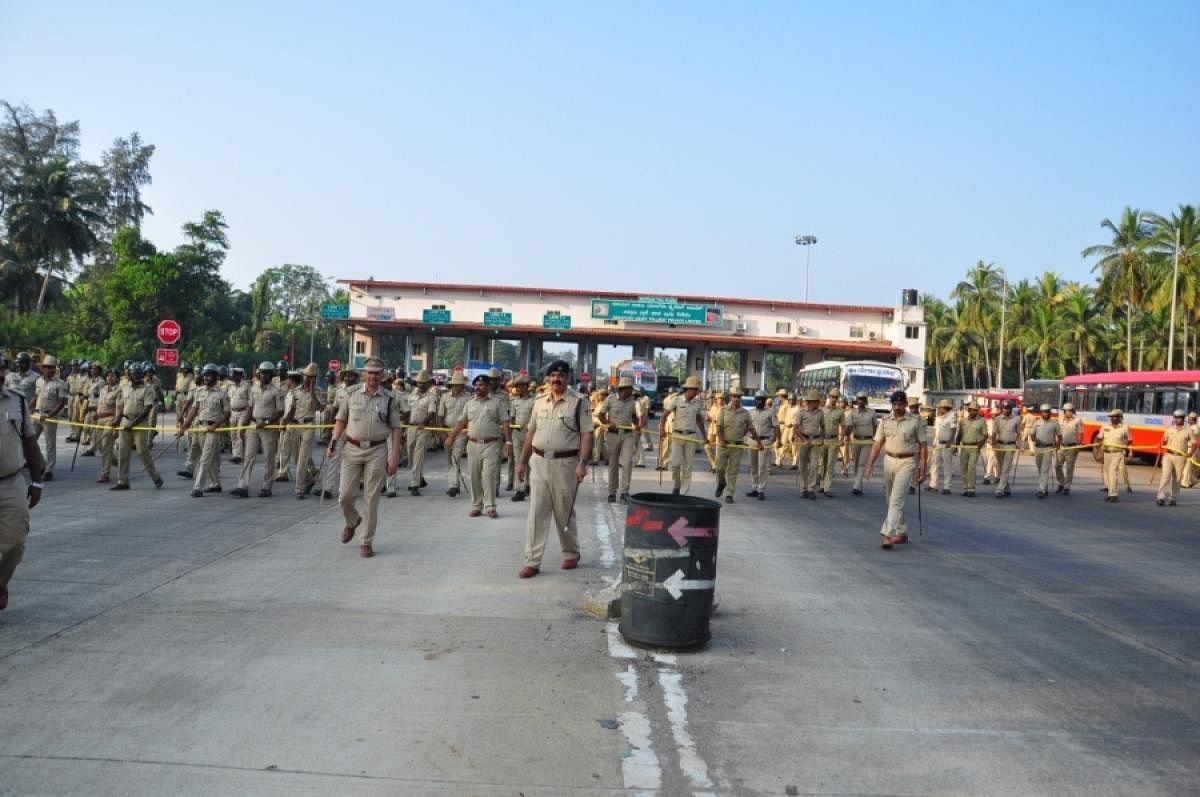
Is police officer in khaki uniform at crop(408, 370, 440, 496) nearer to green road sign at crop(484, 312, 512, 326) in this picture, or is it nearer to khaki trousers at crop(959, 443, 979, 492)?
khaki trousers at crop(959, 443, 979, 492)

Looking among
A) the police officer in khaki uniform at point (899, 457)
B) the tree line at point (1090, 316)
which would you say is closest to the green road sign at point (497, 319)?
the tree line at point (1090, 316)

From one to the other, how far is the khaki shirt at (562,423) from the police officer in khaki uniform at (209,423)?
663 cm

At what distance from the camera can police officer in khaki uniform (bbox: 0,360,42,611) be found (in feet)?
20.7

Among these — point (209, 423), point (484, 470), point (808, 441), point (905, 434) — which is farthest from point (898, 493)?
point (209, 423)

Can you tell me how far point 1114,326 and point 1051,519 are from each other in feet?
214

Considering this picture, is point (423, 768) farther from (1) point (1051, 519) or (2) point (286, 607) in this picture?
(1) point (1051, 519)

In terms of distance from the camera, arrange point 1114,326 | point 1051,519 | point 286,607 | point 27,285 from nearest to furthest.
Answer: point 286,607
point 1051,519
point 27,285
point 1114,326

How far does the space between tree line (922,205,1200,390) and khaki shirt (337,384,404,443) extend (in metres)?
47.4

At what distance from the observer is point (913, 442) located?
37.4 feet

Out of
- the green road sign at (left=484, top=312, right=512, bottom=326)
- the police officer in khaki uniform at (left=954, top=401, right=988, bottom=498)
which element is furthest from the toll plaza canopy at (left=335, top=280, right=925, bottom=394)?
the police officer in khaki uniform at (left=954, top=401, right=988, bottom=498)

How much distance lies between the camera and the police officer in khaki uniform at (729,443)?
1534 cm

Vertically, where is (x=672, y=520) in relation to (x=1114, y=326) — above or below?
below

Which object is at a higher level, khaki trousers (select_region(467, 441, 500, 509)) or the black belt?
the black belt

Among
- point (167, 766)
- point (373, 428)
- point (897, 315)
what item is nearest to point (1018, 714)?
point (167, 766)
